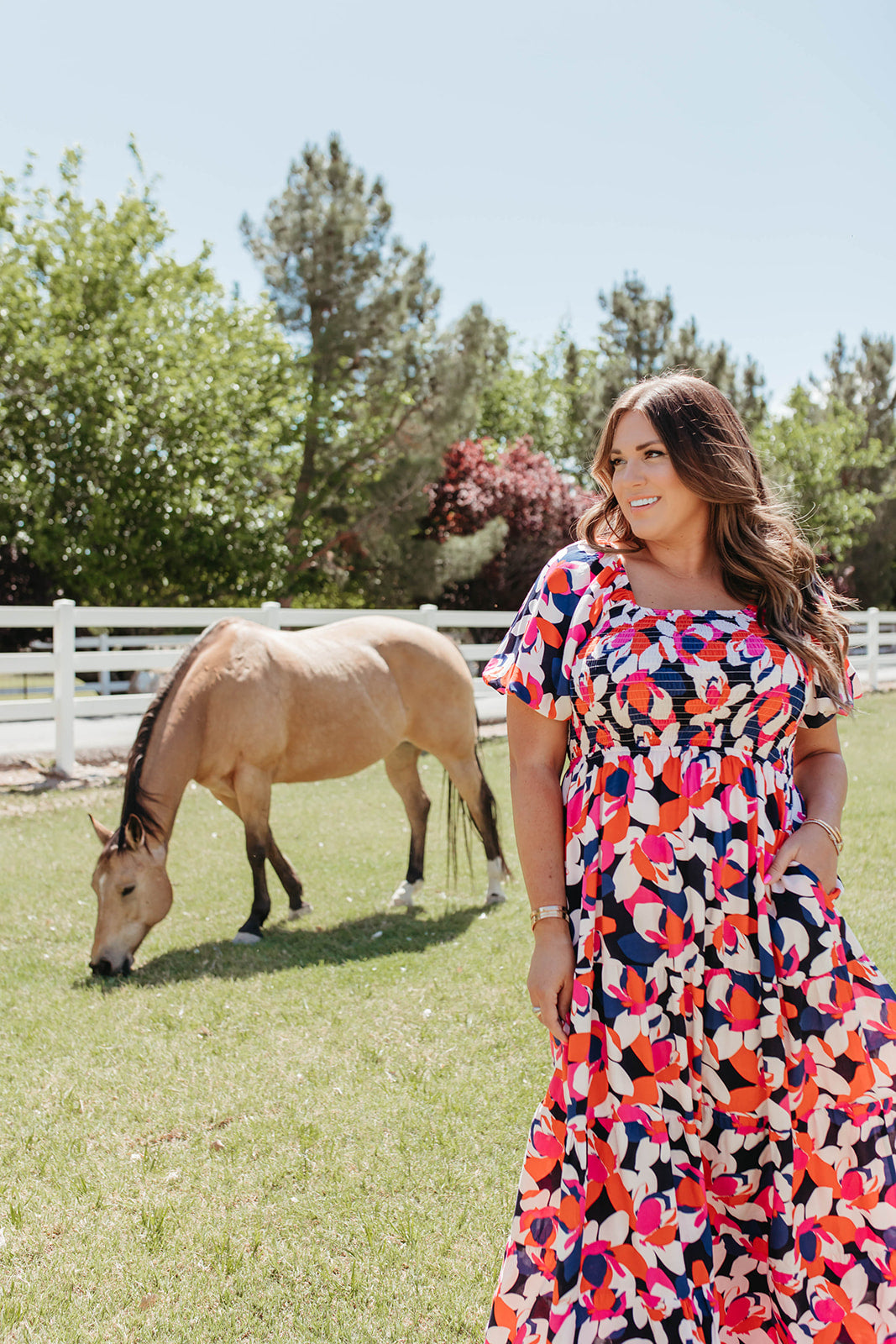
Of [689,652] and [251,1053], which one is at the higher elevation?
[689,652]

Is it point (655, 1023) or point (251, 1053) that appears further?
point (251, 1053)

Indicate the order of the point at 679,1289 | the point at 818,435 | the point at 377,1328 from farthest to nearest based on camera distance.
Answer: the point at 818,435 < the point at 377,1328 < the point at 679,1289

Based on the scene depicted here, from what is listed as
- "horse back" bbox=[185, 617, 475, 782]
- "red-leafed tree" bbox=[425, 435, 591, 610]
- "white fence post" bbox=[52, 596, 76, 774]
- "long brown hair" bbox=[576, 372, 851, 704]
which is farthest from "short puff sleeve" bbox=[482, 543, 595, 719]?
"red-leafed tree" bbox=[425, 435, 591, 610]

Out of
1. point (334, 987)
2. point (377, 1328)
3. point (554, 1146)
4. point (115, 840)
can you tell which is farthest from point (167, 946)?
point (554, 1146)

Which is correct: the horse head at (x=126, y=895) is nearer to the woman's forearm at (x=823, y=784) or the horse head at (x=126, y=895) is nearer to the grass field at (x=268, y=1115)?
the grass field at (x=268, y=1115)

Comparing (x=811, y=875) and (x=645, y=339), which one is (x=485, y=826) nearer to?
(x=811, y=875)

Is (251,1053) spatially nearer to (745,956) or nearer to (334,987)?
(334,987)

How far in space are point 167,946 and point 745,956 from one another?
3873mm

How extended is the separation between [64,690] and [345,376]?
38.2ft

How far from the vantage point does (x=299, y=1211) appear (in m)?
2.59

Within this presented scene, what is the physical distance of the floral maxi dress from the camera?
1.56 m

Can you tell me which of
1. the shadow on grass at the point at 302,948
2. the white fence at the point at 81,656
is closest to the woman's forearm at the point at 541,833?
the shadow on grass at the point at 302,948

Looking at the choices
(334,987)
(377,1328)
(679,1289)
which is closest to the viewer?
(679,1289)

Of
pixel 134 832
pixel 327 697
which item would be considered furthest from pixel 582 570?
pixel 327 697
